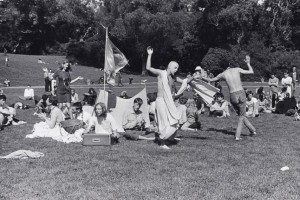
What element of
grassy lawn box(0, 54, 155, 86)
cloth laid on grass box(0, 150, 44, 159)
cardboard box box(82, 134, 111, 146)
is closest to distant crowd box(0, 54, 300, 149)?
cardboard box box(82, 134, 111, 146)

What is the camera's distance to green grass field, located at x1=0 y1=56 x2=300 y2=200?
7.09 meters

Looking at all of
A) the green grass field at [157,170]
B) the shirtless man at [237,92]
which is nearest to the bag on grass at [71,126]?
the green grass field at [157,170]

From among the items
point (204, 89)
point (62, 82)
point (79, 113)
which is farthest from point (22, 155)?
point (62, 82)

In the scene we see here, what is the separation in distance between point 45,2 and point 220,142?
198 ft

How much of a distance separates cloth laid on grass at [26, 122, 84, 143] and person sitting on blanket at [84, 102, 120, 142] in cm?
47

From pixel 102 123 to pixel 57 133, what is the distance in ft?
5.23

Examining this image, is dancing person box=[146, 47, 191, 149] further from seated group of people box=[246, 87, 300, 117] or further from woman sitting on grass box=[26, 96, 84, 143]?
seated group of people box=[246, 87, 300, 117]

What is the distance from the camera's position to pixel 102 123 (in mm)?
11805

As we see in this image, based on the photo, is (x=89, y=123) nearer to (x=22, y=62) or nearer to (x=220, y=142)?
(x=220, y=142)

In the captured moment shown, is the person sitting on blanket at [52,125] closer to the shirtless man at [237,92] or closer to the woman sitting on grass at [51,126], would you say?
the woman sitting on grass at [51,126]

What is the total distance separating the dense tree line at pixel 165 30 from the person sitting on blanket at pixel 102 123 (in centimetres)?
4313

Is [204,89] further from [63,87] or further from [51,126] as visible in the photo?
[63,87]

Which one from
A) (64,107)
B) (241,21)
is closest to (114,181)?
(64,107)

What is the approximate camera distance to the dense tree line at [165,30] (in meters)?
56.7
